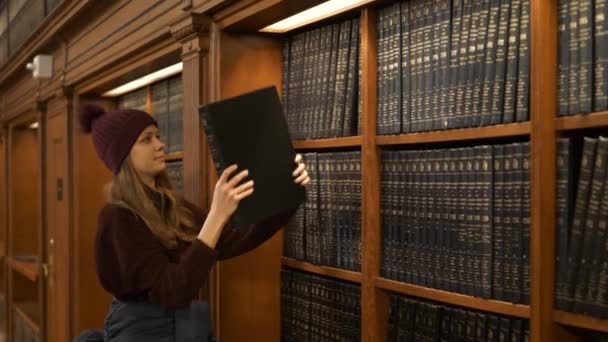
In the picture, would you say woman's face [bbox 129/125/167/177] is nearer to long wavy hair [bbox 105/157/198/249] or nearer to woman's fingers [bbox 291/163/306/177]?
long wavy hair [bbox 105/157/198/249]

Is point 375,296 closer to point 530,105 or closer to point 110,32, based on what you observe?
point 530,105

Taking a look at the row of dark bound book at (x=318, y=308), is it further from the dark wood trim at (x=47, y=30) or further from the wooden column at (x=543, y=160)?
the dark wood trim at (x=47, y=30)

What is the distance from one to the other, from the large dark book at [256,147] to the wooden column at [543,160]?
2.15 feet

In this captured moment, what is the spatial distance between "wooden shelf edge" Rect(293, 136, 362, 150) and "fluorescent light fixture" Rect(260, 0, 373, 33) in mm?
356

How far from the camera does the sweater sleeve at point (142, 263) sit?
1760 millimetres

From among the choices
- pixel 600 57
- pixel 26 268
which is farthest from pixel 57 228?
pixel 600 57

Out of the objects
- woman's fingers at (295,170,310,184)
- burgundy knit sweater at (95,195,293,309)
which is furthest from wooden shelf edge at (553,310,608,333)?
burgundy knit sweater at (95,195,293,309)

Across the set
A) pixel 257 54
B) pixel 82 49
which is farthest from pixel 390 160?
pixel 82 49

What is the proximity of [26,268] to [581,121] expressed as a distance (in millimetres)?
4737

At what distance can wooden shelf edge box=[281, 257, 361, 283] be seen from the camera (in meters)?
1.96

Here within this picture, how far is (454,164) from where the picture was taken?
165cm

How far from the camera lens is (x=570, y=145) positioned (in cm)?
139

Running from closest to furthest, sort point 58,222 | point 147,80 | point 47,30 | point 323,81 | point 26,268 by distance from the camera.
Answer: point 323,81
point 147,80
point 47,30
point 58,222
point 26,268

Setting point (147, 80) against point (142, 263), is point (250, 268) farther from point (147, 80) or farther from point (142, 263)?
point (147, 80)
